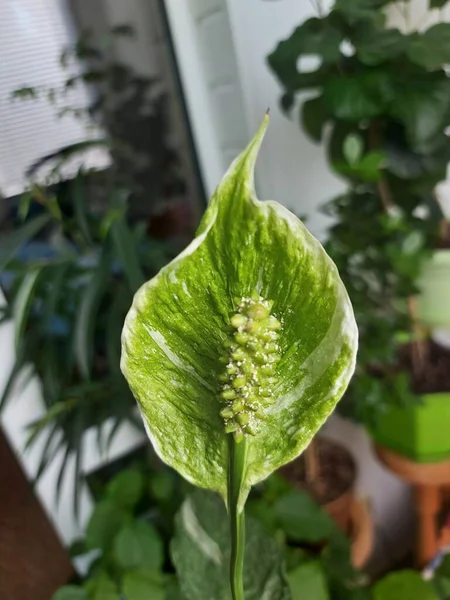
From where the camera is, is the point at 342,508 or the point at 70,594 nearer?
the point at 70,594

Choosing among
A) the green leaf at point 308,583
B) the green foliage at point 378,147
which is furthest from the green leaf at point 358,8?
the green leaf at point 308,583

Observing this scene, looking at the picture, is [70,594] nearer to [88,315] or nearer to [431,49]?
[88,315]

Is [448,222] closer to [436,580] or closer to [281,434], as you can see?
[436,580]

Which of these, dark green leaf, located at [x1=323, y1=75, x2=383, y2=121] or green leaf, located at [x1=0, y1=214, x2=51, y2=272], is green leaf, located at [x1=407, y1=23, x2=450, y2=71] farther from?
green leaf, located at [x1=0, y1=214, x2=51, y2=272]

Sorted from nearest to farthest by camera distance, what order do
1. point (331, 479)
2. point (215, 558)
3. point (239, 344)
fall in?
point (239, 344), point (215, 558), point (331, 479)

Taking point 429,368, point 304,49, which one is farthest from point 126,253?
point 429,368

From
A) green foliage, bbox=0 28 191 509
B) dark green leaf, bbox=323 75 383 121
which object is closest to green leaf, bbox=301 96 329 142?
dark green leaf, bbox=323 75 383 121
